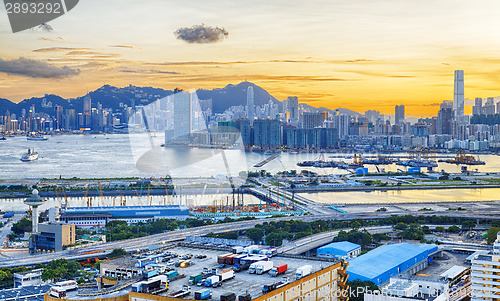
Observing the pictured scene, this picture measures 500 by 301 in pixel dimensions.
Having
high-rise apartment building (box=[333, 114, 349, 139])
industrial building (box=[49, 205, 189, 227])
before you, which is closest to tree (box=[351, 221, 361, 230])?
industrial building (box=[49, 205, 189, 227])

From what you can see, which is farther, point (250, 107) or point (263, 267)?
point (250, 107)

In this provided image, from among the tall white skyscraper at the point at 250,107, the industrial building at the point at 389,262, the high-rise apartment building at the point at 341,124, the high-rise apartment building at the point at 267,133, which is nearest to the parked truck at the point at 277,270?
the industrial building at the point at 389,262

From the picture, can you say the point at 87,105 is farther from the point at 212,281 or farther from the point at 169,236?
the point at 212,281

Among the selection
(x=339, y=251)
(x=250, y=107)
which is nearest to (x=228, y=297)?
(x=339, y=251)

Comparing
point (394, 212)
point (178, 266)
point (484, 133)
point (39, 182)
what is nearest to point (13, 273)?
point (178, 266)

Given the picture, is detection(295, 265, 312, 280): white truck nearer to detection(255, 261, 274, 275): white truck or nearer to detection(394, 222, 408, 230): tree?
detection(255, 261, 274, 275): white truck
